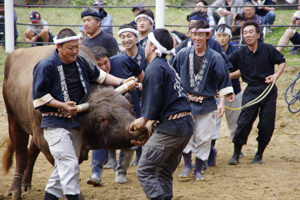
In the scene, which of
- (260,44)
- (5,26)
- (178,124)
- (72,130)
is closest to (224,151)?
(260,44)

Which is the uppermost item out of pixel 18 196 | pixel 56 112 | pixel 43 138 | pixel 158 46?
pixel 158 46

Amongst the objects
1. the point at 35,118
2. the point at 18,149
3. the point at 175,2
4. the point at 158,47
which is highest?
the point at 175,2

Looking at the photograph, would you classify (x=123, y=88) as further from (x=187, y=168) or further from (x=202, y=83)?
(x=187, y=168)

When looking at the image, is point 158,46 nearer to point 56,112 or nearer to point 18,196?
point 56,112

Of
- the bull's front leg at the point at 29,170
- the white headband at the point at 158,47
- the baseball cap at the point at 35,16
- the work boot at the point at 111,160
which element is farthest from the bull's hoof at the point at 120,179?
the baseball cap at the point at 35,16

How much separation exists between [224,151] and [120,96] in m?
3.92

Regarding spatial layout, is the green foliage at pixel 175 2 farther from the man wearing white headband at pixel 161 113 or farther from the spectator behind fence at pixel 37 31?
the man wearing white headband at pixel 161 113

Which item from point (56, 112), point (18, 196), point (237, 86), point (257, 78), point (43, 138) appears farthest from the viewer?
point (237, 86)

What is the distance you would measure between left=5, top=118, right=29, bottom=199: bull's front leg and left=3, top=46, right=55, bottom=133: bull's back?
0.75 ft

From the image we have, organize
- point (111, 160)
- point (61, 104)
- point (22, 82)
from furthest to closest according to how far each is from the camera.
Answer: point (111, 160) < point (22, 82) < point (61, 104)

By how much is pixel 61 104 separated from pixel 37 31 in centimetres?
925

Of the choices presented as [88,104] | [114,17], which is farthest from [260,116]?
[114,17]

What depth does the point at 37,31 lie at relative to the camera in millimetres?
12617

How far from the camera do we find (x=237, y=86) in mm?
7410
